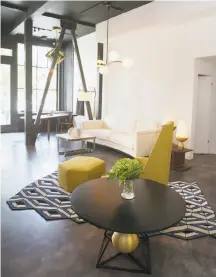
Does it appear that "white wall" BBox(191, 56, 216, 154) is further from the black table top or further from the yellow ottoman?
the black table top

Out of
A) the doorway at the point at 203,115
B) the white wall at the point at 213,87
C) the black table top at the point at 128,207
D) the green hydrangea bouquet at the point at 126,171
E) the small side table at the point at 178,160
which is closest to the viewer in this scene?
the black table top at the point at 128,207

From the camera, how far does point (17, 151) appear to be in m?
6.91

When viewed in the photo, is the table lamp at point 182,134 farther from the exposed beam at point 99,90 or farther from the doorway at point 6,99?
the doorway at point 6,99

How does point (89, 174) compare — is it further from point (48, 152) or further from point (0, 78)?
point (0, 78)

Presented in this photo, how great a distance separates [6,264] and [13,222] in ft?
2.66

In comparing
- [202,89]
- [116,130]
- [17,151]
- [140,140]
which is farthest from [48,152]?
[202,89]

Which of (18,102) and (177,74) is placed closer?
(177,74)

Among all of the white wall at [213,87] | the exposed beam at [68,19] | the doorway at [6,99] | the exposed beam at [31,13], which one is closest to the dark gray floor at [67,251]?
the white wall at [213,87]

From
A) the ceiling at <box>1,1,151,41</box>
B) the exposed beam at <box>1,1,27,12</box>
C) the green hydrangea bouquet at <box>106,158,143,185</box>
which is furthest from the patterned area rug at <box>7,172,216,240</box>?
the exposed beam at <box>1,1,27,12</box>

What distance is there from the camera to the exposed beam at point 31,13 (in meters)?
6.26

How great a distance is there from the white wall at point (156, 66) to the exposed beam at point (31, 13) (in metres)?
2.04

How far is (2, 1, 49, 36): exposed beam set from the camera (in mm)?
6264

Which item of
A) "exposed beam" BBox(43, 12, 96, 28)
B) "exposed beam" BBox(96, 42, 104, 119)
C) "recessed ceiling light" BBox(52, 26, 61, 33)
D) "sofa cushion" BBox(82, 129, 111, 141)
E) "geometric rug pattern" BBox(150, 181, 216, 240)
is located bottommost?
"geometric rug pattern" BBox(150, 181, 216, 240)

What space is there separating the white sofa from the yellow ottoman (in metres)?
1.59
